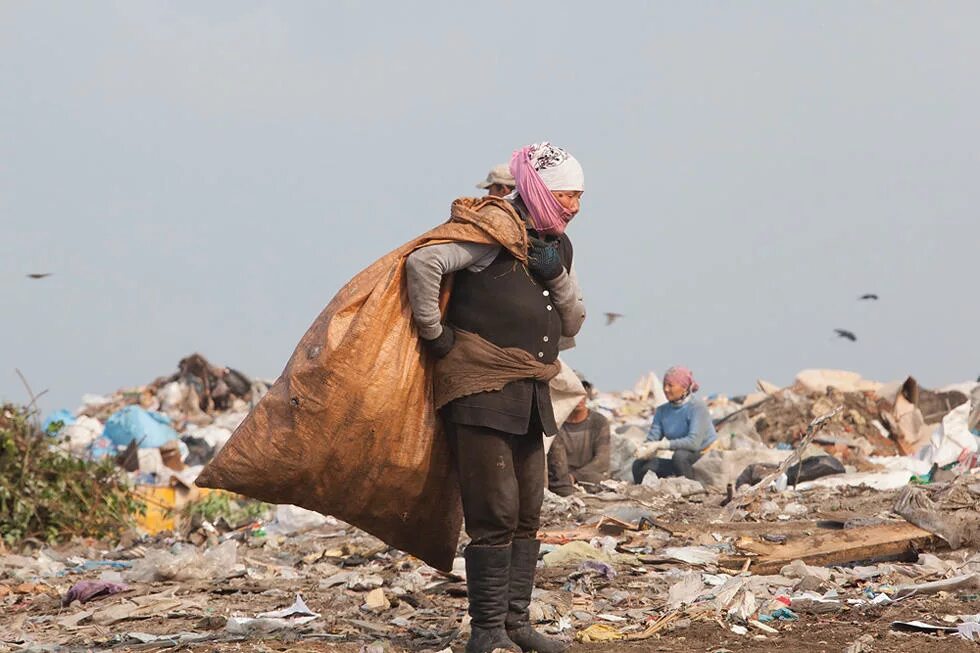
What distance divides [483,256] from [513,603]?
1.32 metres

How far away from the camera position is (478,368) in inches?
175

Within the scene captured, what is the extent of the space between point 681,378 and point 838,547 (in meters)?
4.57

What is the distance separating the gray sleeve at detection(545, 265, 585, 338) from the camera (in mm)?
4648

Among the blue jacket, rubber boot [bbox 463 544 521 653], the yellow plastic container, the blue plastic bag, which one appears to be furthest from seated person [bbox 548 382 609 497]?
rubber boot [bbox 463 544 521 653]

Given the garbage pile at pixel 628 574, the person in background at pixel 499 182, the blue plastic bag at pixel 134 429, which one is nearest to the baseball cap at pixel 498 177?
the person in background at pixel 499 182

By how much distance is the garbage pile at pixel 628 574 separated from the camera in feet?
16.6

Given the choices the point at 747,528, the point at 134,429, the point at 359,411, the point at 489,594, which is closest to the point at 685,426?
the point at 747,528

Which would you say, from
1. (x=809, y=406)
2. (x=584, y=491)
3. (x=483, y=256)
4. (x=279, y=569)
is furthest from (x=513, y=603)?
(x=809, y=406)

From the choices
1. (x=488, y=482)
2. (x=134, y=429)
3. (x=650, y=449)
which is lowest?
(x=650, y=449)

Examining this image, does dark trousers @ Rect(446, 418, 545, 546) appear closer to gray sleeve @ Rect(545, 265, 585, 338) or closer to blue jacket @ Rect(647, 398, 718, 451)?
gray sleeve @ Rect(545, 265, 585, 338)

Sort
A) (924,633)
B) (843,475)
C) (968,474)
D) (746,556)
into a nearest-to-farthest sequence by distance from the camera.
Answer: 1. (924,633)
2. (746,556)
3. (968,474)
4. (843,475)

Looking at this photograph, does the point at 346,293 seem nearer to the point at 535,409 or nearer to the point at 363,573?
the point at 535,409

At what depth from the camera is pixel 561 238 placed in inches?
183

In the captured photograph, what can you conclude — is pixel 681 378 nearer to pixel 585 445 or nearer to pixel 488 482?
pixel 585 445
